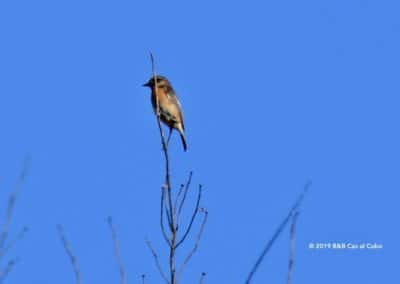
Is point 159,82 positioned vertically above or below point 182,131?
above

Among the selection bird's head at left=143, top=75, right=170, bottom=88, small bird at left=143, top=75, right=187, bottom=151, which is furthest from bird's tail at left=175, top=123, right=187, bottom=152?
bird's head at left=143, top=75, right=170, bottom=88

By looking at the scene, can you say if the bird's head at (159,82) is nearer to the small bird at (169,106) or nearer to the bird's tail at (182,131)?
the small bird at (169,106)

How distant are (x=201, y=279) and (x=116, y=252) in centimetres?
38

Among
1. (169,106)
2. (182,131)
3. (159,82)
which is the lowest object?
(182,131)

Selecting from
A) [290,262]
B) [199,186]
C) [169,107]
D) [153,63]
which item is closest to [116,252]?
[199,186]

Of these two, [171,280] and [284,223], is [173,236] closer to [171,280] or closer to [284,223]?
[171,280]

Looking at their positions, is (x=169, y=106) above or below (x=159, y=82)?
below

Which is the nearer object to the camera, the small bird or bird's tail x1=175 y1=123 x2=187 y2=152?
the small bird

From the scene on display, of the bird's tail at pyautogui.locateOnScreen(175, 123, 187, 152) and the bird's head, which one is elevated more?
the bird's head

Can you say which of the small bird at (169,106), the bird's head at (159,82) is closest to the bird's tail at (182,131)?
the small bird at (169,106)

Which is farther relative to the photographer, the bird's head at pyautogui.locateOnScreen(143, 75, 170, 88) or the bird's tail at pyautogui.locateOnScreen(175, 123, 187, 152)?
the bird's tail at pyautogui.locateOnScreen(175, 123, 187, 152)

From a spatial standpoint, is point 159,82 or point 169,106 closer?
point 169,106

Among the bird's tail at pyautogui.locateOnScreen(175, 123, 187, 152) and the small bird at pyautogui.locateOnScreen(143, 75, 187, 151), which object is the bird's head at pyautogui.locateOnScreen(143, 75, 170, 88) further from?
the bird's tail at pyautogui.locateOnScreen(175, 123, 187, 152)

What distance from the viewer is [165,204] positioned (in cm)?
443
